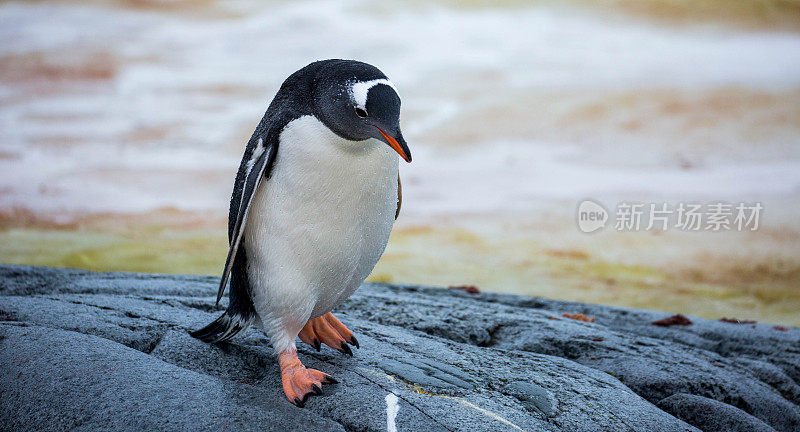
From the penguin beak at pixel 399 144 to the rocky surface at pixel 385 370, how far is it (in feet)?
2.99

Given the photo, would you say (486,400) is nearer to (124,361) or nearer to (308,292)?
(308,292)

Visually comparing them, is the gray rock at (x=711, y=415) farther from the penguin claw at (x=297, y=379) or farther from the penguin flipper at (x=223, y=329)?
the penguin flipper at (x=223, y=329)

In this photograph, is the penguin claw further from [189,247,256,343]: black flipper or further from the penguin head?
the penguin head

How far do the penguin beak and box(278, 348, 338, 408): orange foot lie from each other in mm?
937

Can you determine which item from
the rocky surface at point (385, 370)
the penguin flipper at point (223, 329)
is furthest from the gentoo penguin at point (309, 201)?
the rocky surface at point (385, 370)

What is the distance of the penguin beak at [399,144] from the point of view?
2011 mm

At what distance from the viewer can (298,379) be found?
2375 mm

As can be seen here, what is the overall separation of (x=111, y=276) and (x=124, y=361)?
225cm

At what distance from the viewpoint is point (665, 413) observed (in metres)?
2.85

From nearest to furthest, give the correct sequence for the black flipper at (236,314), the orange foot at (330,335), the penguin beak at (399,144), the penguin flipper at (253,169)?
the penguin beak at (399,144), the penguin flipper at (253,169), the black flipper at (236,314), the orange foot at (330,335)

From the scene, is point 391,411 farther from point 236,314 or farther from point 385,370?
point 236,314

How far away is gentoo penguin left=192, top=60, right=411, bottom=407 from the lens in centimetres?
225

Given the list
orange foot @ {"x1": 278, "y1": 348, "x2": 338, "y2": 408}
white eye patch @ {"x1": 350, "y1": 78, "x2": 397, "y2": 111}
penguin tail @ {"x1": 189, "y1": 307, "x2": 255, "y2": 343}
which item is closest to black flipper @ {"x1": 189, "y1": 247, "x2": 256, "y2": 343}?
penguin tail @ {"x1": 189, "y1": 307, "x2": 255, "y2": 343}

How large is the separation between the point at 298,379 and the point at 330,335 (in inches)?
17.8
